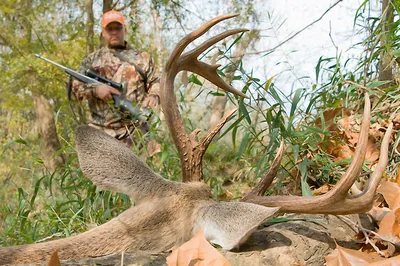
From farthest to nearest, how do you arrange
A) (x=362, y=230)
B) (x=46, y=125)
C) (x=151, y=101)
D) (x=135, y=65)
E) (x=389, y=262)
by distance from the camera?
(x=46, y=125) → (x=135, y=65) → (x=151, y=101) → (x=362, y=230) → (x=389, y=262)

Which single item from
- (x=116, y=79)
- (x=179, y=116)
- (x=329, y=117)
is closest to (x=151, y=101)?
(x=116, y=79)

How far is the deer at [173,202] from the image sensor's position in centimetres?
175

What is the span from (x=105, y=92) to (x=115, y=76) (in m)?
0.36

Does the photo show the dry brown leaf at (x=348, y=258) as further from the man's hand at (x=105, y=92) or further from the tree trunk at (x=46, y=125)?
the tree trunk at (x=46, y=125)

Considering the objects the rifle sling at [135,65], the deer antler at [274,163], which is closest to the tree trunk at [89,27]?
the rifle sling at [135,65]

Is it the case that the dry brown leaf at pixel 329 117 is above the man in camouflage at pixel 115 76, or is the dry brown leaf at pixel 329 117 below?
below

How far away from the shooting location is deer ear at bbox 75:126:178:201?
2.12 meters

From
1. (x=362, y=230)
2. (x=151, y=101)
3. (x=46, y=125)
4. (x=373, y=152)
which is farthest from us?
(x=46, y=125)

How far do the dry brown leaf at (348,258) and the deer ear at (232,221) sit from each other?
0.39m

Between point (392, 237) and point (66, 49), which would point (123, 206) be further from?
point (66, 49)

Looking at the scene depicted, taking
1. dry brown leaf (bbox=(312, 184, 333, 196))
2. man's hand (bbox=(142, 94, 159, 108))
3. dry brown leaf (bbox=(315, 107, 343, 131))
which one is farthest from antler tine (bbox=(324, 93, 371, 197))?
man's hand (bbox=(142, 94, 159, 108))

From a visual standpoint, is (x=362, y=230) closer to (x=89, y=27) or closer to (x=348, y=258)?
A: (x=348, y=258)

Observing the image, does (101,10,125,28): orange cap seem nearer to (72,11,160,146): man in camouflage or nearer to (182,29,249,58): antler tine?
(72,11,160,146): man in camouflage

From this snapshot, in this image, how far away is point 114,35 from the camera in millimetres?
6164
